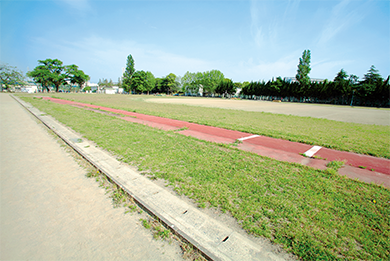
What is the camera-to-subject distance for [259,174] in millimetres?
4254

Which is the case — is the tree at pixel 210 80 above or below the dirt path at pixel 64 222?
above

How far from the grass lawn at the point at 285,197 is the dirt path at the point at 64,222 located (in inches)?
44.7

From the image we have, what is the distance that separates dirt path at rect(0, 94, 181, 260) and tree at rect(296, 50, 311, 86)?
3430 inches

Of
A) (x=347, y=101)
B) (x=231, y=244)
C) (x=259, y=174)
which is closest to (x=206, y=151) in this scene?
(x=259, y=174)

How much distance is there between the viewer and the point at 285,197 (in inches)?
131

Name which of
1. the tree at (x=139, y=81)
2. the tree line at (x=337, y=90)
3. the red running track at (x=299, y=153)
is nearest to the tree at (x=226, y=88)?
the tree line at (x=337, y=90)

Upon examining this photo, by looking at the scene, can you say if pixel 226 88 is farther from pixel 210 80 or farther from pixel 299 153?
pixel 299 153

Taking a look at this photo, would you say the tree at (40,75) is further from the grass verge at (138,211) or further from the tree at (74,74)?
the grass verge at (138,211)

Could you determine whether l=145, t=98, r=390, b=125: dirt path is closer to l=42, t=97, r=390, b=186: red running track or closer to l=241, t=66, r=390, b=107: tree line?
l=42, t=97, r=390, b=186: red running track

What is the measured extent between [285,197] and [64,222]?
3734 millimetres

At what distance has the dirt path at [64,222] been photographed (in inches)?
86.8

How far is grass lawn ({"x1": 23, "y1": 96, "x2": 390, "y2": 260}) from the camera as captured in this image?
234 centimetres

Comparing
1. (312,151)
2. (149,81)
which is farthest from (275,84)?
(312,151)

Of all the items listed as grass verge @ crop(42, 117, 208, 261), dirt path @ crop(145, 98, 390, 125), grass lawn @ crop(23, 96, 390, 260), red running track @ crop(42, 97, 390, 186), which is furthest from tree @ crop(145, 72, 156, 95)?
grass verge @ crop(42, 117, 208, 261)
